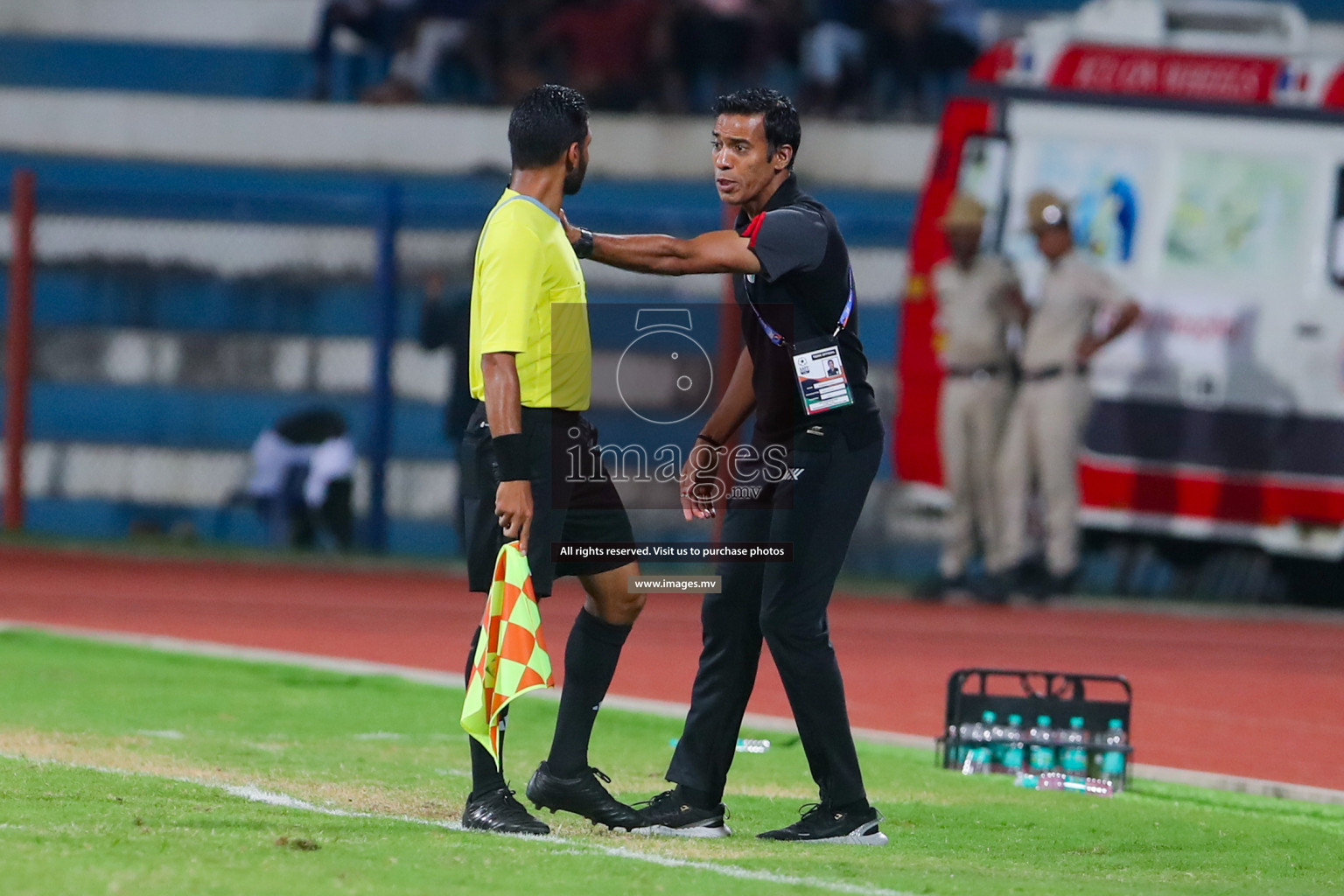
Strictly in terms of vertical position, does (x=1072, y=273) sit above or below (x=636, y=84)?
below

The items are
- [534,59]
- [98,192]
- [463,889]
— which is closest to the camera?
[463,889]

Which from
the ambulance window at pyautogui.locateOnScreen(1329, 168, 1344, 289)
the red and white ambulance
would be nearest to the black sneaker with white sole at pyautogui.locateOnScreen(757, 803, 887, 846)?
the red and white ambulance

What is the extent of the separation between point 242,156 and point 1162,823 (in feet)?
46.3

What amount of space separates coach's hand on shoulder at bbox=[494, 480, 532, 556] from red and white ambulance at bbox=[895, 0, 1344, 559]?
30.0ft

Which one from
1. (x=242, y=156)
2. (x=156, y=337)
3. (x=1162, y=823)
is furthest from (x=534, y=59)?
(x=1162, y=823)

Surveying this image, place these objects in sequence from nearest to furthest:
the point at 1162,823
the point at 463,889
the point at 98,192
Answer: the point at 463,889
the point at 1162,823
the point at 98,192

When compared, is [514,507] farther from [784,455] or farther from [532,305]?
[784,455]

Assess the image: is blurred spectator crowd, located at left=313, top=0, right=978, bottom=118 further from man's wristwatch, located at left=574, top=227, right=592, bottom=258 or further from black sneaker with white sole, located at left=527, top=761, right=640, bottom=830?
black sneaker with white sole, located at left=527, top=761, right=640, bottom=830

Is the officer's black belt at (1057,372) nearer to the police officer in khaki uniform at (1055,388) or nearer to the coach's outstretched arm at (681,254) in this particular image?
the police officer in khaki uniform at (1055,388)

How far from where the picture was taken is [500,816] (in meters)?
6.30

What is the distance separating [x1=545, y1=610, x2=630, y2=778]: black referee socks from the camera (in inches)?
260

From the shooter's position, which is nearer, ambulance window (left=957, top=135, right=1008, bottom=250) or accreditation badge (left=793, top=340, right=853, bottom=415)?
accreditation badge (left=793, top=340, right=853, bottom=415)

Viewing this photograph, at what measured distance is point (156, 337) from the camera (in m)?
17.1

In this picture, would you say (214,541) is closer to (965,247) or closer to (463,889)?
(965,247)
